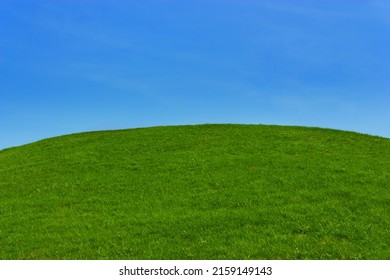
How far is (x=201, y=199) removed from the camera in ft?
72.7

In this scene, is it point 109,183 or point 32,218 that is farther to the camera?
point 109,183

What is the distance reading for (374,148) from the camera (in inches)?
1430

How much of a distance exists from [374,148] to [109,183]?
848 inches

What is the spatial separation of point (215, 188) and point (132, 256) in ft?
29.1

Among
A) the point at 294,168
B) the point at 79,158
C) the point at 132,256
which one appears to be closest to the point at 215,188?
the point at 294,168

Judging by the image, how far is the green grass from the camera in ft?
54.3

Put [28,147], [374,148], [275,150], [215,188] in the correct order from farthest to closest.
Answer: [28,147] → [374,148] → [275,150] → [215,188]

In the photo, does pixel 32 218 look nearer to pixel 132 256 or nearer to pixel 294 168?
pixel 132 256

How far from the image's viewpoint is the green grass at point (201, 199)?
54.3 ft

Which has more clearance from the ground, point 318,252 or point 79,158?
point 79,158

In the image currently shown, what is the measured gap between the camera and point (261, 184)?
24.1 m
